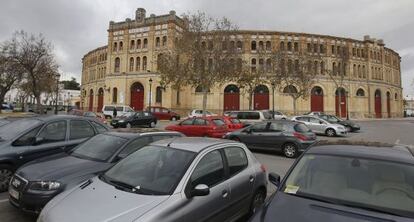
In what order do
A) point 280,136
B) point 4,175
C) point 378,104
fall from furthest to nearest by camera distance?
point 378,104, point 280,136, point 4,175

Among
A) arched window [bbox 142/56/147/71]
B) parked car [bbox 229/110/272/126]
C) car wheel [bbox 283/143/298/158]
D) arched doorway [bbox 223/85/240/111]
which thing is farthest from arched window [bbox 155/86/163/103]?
car wheel [bbox 283/143/298/158]

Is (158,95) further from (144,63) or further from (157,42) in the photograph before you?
(157,42)

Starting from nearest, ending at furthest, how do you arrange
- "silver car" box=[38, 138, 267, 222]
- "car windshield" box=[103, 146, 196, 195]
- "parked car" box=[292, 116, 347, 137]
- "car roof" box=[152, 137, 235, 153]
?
"silver car" box=[38, 138, 267, 222] < "car windshield" box=[103, 146, 196, 195] < "car roof" box=[152, 137, 235, 153] < "parked car" box=[292, 116, 347, 137]

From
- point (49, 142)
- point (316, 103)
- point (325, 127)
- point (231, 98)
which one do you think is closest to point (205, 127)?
point (49, 142)

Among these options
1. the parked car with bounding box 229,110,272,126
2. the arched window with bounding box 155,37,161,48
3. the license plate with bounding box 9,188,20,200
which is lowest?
the license plate with bounding box 9,188,20,200

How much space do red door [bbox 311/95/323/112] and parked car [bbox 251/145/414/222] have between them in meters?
54.7

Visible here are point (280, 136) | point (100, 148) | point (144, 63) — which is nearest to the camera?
point (100, 148)

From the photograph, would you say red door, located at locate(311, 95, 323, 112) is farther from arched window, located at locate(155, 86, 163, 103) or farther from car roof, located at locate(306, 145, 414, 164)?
car roof, located at locate(306, 145, 414, 164)

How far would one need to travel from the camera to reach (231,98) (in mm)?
54250

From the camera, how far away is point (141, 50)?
52312 millimetres

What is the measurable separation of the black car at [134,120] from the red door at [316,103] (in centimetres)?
3662

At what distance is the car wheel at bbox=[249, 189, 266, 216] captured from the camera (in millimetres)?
5160

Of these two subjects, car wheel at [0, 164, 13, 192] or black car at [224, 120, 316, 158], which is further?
black car at [224, 120, 316, 158]

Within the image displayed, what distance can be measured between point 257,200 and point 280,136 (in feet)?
26.6
